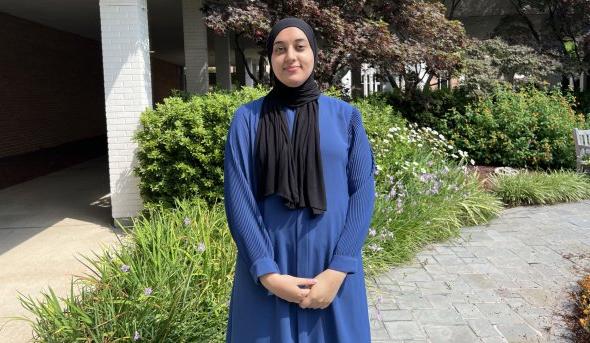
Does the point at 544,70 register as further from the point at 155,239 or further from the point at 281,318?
the point at 281,318

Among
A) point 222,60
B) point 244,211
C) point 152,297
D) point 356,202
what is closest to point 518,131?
point 222,60

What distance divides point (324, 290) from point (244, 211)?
39 cm

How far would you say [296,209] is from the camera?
1885 millimetres

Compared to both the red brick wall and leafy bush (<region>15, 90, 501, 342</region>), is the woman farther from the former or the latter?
the red brick wall

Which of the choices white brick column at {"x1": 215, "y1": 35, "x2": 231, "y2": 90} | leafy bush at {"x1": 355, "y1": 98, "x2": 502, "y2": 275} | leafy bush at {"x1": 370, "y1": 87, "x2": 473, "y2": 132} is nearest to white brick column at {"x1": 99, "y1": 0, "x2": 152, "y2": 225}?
leafy bush at {"x1": 355, "y1": 98, "x2": 502, "y2": 275}

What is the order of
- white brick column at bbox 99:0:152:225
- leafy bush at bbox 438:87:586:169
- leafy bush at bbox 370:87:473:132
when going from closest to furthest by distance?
white brick column at bbox 99:0:152:225
leafy bush at bbox 438:87:586:169
leafy bush at bbox 370:87:473:132

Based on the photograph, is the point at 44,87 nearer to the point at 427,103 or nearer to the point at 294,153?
the point at 427,103

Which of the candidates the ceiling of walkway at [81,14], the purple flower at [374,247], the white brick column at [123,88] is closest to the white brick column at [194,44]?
the ceiling of walkway at [81,14]

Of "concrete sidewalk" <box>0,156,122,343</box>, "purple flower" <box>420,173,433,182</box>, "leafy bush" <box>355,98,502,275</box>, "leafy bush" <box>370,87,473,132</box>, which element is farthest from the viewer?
"leafy bush" <box>370,87,473,132</box>

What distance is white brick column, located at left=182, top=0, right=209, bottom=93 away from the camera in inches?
371

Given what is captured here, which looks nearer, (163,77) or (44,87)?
(44,87)

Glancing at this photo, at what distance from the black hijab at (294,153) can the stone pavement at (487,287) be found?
6.24 ft

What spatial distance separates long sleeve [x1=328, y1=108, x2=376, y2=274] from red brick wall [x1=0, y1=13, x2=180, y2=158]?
1177 centimetres

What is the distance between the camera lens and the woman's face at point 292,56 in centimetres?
187
